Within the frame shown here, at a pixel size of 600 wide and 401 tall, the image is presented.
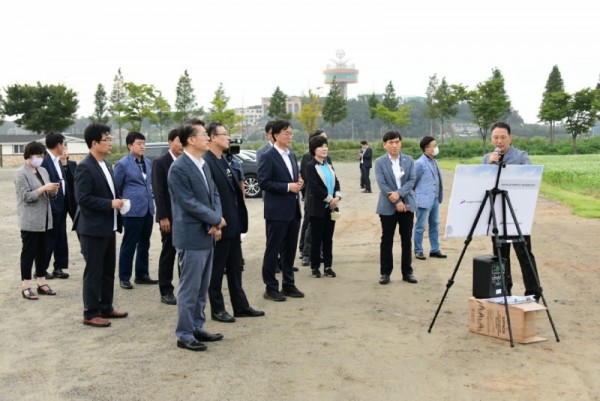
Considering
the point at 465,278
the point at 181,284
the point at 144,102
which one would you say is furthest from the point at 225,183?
the point at 144,102

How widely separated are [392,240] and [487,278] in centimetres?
246

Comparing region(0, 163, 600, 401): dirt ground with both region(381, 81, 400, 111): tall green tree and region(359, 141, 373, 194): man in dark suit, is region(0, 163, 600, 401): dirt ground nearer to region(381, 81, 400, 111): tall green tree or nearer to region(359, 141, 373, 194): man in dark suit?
region(359, 141, 373, 194): man in dark suit

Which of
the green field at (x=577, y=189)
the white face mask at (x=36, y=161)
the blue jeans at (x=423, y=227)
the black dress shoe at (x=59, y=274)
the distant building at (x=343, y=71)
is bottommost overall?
the green field at (x=577, y=189)

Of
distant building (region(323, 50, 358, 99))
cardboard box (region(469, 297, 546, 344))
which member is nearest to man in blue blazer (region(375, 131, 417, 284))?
cardboard box (region(469, 297, 546, 344))

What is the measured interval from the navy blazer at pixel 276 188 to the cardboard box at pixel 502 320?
2483 millimetres

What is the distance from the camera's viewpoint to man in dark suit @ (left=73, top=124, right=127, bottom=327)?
698cm

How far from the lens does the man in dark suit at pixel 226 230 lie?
7.00 meters

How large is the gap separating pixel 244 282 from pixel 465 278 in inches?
117

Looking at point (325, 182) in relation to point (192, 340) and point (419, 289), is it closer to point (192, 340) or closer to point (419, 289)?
point (419, 289)

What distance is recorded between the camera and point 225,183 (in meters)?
7.03

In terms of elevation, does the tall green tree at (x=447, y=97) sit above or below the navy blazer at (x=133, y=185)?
above

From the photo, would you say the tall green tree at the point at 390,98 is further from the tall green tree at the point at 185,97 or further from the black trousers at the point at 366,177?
the black trousers at the point at 366,177

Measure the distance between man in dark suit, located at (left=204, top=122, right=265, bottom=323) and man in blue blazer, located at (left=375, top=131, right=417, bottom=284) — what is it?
227cm

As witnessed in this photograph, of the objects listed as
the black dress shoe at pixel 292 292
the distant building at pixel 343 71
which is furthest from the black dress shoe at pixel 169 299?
the distant building at pixel 343 71
